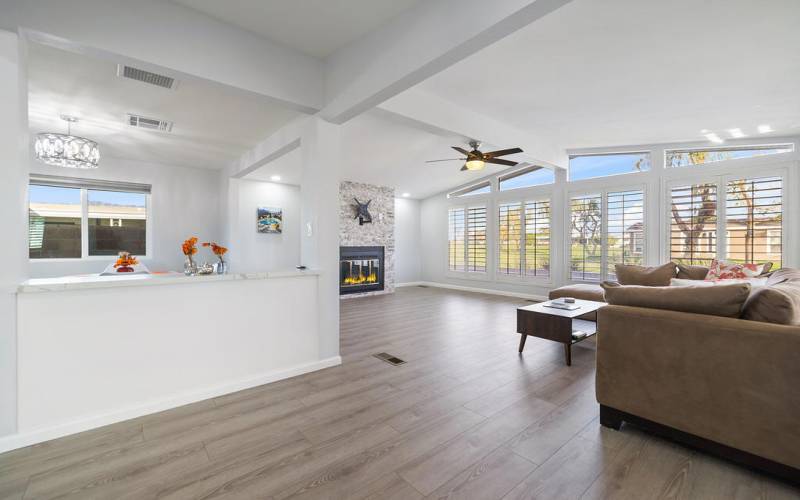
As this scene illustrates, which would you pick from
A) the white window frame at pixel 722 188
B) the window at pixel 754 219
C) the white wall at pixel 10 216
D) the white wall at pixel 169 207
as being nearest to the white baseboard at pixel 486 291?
the white window frame at pixel 722 188

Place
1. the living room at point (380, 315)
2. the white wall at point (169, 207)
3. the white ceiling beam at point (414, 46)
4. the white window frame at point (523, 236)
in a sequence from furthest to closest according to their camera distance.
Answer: the white window frame at point (523, 236)
the white wall at point (169, 207)
the white ceiling beam at point (414, 46)
the living room at point (380, 315)

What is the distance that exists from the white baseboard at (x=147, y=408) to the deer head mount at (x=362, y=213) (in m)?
4.83

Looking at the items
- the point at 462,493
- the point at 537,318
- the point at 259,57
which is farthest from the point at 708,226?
the point at 259,57

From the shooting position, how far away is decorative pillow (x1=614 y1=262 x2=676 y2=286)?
4.65m

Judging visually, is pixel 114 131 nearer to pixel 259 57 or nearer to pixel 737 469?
pixel 259 57

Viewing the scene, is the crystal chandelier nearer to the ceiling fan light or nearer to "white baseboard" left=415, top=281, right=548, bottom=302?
the ceiling fan light

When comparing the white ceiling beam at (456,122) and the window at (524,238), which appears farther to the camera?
the window at (524,238)

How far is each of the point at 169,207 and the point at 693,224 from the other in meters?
8.93

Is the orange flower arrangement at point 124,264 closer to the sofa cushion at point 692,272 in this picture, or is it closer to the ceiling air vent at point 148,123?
the ceiling air vent at point 148,123

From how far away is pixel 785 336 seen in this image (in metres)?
1.63

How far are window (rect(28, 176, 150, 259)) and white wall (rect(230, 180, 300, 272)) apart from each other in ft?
4.96

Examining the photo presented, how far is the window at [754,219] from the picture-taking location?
4742mm

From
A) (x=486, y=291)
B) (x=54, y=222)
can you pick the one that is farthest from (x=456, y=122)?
(x=54, y=222)

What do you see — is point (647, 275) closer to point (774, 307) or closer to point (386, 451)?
point (774, 307)
